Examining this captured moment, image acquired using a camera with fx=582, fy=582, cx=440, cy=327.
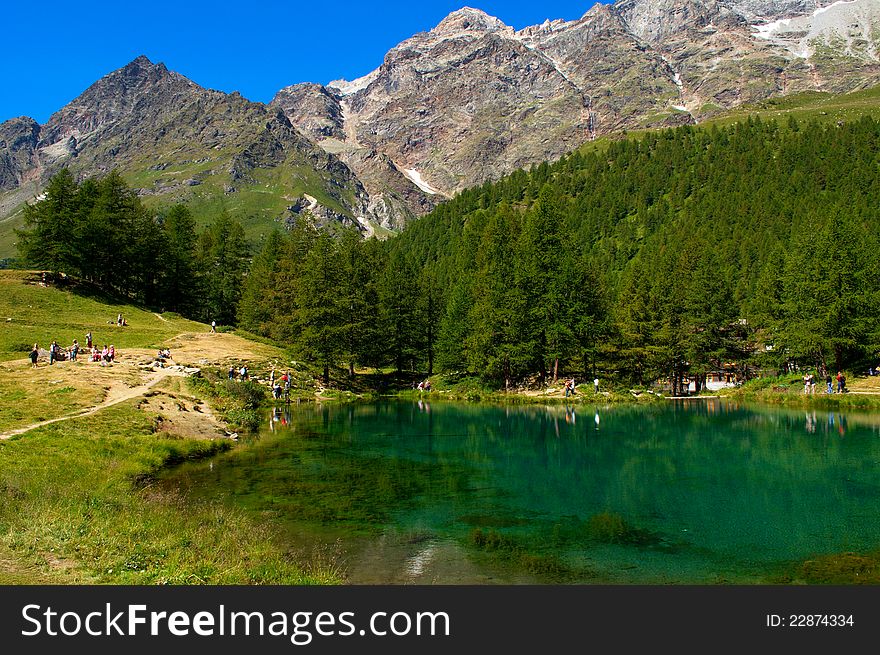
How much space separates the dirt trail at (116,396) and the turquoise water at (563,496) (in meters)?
8.08

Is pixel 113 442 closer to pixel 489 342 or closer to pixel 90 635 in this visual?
→ pixel 90 635

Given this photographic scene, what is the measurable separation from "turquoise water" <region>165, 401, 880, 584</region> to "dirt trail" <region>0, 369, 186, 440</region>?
8.08 meters

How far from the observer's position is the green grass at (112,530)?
13.2 metres

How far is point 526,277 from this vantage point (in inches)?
2857

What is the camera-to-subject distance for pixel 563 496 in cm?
2434

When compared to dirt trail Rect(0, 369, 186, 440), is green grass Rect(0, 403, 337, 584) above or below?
below

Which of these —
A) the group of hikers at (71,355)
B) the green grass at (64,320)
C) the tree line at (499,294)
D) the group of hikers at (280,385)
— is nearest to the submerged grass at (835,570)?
the group of hikers at (71,355)

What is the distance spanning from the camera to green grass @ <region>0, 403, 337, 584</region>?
43.3 ft

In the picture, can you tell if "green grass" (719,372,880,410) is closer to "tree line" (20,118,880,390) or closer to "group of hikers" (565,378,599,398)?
"tree line" (20,118,880,390)

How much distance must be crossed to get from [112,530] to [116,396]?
85.3 ft

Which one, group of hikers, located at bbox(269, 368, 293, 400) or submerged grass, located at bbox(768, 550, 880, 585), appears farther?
group of hikers, located at bbox(269, 368, 293, 400)

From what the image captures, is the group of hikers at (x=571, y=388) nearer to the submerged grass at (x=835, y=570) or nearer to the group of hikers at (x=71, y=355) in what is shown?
the group of hikers at (x=71, y=355)

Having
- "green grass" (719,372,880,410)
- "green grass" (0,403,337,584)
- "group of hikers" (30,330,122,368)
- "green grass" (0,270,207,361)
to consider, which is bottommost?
"green grass" (0,403,337,584)

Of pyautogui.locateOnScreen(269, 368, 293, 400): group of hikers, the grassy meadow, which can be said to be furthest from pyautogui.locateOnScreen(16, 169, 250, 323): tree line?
the grassy meadow
